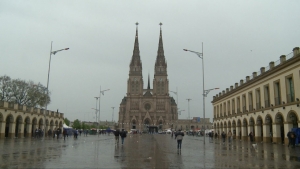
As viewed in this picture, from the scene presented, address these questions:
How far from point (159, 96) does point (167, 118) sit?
37.6 ft

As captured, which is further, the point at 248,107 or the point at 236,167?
the point at 248,107

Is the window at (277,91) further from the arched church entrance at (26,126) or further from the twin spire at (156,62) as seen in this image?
the twin spire at (156,62)

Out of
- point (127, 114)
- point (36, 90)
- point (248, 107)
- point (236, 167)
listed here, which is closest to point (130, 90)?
point (127, 114)

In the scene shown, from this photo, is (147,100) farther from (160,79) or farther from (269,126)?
(269,126)

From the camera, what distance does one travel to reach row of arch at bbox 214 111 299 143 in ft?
92.8

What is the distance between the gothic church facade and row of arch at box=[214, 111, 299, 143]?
288 feet

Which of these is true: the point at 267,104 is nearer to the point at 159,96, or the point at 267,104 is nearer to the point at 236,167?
the point at 236,167

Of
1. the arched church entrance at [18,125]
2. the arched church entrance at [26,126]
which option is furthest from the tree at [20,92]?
the arched church entrance at [18,125]

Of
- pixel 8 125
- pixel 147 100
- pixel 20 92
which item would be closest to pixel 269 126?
pixel 8 125

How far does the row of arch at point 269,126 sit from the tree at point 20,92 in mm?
40520

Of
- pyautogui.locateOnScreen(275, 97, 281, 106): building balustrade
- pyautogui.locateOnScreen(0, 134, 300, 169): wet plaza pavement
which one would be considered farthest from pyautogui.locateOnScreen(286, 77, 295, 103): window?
pyautogui.locateOnScreen(0, 134, 300, 169): wet plaza pavement

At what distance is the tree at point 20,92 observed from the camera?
59.4m

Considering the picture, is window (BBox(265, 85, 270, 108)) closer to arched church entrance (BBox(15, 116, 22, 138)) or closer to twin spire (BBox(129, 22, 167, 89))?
arched church entrance (BBox(15, 116, 22, 138))

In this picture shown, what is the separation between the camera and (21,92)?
61906mm
